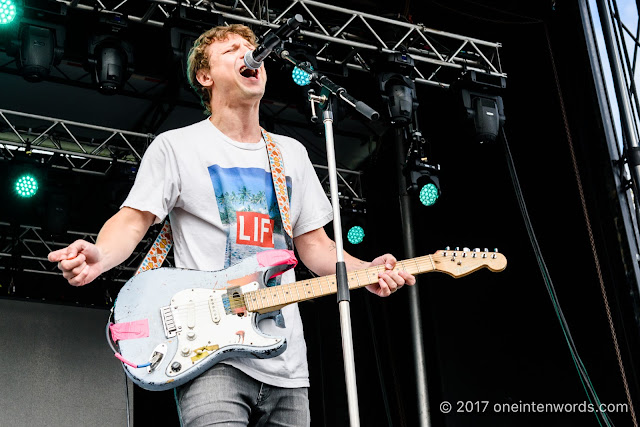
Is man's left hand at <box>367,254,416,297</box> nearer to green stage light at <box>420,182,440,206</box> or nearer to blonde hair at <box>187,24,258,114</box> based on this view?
blonde hair at <box>187,24,258,114</box>

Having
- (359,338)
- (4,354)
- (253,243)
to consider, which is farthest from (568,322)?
(4,354)

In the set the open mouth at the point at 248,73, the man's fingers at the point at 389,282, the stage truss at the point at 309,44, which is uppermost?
the stage truss at the point at 309,44

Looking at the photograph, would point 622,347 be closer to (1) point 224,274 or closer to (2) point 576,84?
(2) point 576,84

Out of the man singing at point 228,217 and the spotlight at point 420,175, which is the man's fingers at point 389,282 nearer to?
the man singing at point 228,217

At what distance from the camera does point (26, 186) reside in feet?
24.1

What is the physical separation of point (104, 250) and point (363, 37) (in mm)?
5458

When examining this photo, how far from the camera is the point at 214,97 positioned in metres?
2.53

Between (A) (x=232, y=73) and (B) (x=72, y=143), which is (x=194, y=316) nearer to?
(A) (x=232, y=73)

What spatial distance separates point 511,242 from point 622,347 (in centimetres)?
155

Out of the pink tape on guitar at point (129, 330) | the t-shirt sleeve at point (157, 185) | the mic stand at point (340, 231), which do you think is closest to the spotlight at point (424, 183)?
the mic stand at point (340, 231)

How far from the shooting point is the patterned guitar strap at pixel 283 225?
2.26 metres

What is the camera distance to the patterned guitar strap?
226 centimetres

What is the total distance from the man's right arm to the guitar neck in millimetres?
385

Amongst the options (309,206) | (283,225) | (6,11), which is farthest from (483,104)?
(283,225)
